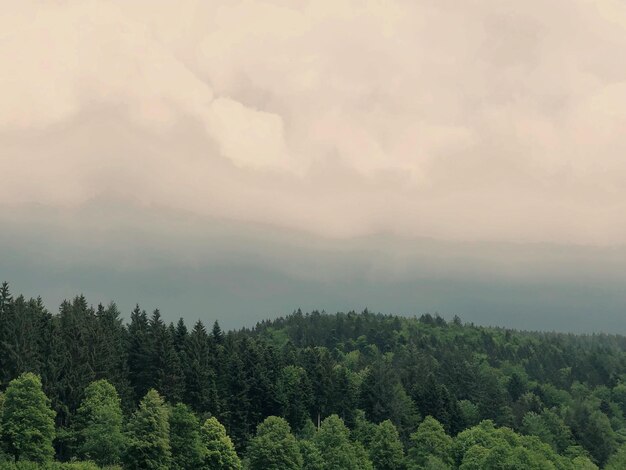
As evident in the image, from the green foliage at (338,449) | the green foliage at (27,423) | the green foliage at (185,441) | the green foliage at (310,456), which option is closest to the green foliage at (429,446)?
the green foliage at (338,449)

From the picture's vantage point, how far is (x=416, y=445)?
506 ft

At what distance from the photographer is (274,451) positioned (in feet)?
428

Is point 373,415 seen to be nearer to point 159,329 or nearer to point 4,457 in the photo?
point 159,329

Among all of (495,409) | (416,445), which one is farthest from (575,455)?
(416,445)

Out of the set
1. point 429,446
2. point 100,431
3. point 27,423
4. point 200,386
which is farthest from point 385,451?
point 27,423

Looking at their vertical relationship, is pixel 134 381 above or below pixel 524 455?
above

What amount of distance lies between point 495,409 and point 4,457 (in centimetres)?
12790

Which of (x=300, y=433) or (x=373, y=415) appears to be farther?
(x=373, y=415)

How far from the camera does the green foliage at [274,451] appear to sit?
130 m

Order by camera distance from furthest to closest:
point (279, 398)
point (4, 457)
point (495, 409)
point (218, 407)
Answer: point (495, 409)
point (279, 398)
point (218, 407)
point (4, 457)

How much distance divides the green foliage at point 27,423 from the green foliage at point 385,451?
67.2 metres

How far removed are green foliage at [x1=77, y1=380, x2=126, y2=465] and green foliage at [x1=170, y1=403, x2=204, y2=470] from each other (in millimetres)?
9041

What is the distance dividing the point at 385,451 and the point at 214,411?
117 feet

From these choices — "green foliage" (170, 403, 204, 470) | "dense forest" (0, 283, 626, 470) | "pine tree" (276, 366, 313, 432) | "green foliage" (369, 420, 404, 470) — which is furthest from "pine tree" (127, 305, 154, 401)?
"green foliage" (369, 420, 404, 470)
